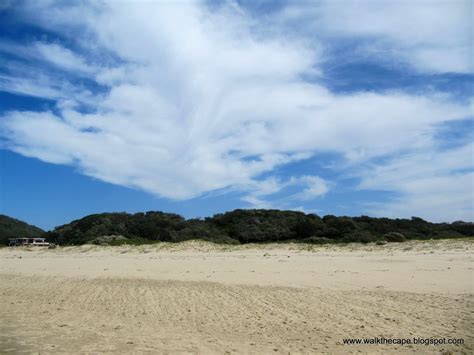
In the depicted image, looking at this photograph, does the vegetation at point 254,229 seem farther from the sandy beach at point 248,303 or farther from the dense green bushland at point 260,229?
the sandy beach at point 248,303

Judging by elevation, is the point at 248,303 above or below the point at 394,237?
below

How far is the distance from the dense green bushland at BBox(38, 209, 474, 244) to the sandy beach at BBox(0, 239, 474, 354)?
16.5 ft

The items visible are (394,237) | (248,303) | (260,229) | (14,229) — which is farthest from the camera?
(14,229)

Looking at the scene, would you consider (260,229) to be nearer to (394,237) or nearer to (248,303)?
(394,237)

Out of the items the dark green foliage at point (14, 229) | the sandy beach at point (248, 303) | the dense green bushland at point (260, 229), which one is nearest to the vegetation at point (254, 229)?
the dense green bushland at point (260, 229)

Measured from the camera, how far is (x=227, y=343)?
7066 millimetres

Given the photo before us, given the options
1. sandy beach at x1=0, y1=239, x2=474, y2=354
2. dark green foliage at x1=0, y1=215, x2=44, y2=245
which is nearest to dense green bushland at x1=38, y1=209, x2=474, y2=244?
sandy beach at x1=0, y1=239, x2=474, y2=354

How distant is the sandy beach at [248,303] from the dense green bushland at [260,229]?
504cm

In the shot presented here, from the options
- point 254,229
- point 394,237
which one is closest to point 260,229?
point 254,229

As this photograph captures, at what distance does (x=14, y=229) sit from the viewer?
45781mm

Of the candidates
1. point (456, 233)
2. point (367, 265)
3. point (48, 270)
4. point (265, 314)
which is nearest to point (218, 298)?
point (265, 314)

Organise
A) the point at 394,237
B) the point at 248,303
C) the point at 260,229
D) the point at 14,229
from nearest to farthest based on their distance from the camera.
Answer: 1. the point at 248,303
2. the point at 394,237
3. the point at 260,229
4. the point at 14,229

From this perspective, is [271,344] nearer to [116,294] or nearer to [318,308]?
A: [318,308]

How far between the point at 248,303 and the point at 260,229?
1584 cm
